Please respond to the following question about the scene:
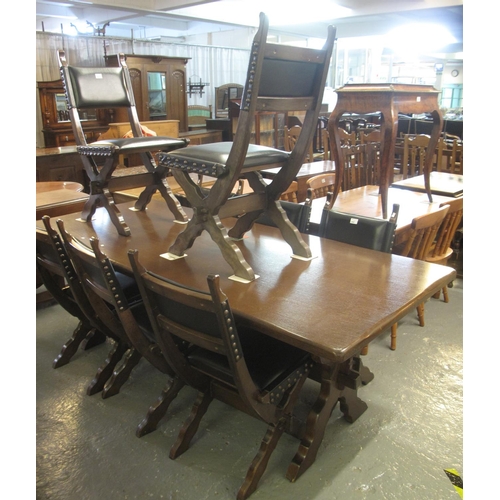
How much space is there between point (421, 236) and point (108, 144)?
1.79m

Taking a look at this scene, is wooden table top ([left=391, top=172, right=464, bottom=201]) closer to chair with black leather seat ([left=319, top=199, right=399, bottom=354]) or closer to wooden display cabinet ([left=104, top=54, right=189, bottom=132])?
chair with black leather seat ([left=319, top=199, right=399, bottom=354])

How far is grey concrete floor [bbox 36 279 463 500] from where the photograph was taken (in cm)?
178

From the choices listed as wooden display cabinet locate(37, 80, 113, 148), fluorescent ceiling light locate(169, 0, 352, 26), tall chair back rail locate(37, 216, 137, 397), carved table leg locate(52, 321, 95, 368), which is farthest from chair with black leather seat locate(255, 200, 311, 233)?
fluorescent ceiling light locate(169, 0, 352, 26)

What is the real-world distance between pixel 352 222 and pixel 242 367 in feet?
3.44

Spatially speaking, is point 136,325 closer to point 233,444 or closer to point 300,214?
point 233,444

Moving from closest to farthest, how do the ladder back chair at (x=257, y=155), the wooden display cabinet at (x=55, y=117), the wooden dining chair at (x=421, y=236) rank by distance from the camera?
1. the ladder back chair at (x=257, y=155)
2. the wooden dining chair at (x=421, y=236)
3. the wooden display cabinet at (x=55, y=117)

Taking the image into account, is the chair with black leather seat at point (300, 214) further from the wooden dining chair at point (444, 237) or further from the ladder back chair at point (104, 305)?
the wooden dining chair at point (444, 237)

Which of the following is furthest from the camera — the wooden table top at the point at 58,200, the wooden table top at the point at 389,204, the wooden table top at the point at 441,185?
the wooden table top at the point at 441,185

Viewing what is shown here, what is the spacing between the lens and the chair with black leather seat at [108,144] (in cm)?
217

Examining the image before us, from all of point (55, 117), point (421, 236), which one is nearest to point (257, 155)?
point (421, 236)

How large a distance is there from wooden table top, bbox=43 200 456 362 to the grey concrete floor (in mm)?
745

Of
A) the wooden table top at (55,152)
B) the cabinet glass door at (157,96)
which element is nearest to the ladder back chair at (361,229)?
the wooden table top at (55,152)

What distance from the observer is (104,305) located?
208 centimetres

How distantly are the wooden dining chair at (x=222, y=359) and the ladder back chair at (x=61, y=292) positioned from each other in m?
0.65
